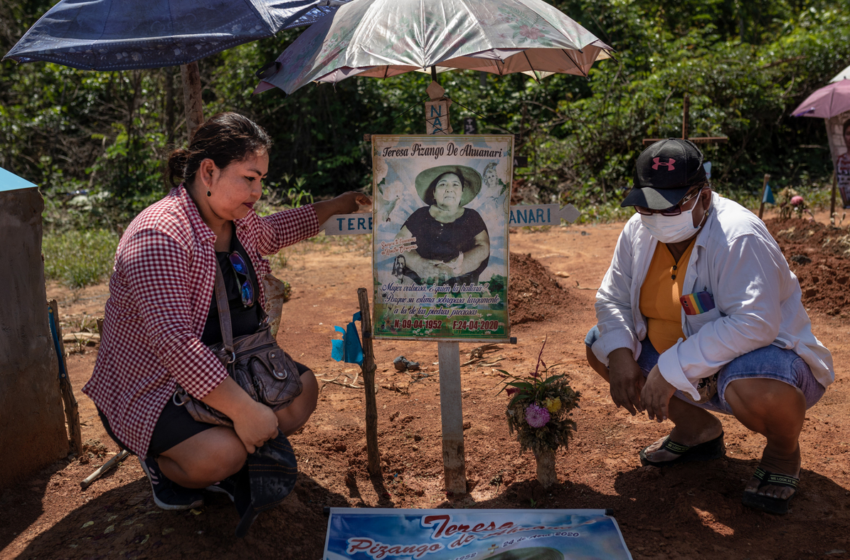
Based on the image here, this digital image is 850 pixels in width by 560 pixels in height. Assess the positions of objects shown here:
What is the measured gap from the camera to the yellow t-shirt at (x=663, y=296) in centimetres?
264

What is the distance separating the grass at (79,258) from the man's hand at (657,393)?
6.54m

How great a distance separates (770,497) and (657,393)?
60 cm

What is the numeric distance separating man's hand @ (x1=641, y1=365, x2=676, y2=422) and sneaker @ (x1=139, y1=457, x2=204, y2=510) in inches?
69.4

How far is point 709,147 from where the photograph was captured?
10.8m

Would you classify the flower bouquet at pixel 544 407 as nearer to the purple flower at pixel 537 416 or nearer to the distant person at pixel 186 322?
the purple flower at pixel 537 416

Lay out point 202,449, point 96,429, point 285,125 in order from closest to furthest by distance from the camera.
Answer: point 202,449, point 96,429, point 285,125

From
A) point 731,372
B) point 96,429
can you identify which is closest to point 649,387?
point 731,372

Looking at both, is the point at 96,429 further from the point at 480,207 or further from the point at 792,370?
the point at 792,370

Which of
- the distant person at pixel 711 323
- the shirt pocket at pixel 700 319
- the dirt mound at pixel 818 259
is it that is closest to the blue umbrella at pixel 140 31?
the distant person at pixel 711 323

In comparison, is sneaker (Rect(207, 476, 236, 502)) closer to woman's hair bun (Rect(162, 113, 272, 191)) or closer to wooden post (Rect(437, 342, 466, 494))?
wooden post (Rect(437, 342, 466, 494))

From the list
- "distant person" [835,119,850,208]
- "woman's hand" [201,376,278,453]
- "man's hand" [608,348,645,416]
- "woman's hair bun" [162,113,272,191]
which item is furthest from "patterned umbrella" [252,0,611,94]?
"distant person" [835,119,850,208]

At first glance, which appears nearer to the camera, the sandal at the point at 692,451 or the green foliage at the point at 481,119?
the sandal at the point at 692,451

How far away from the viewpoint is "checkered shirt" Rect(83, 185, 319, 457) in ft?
7.17

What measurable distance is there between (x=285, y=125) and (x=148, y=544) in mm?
10769
